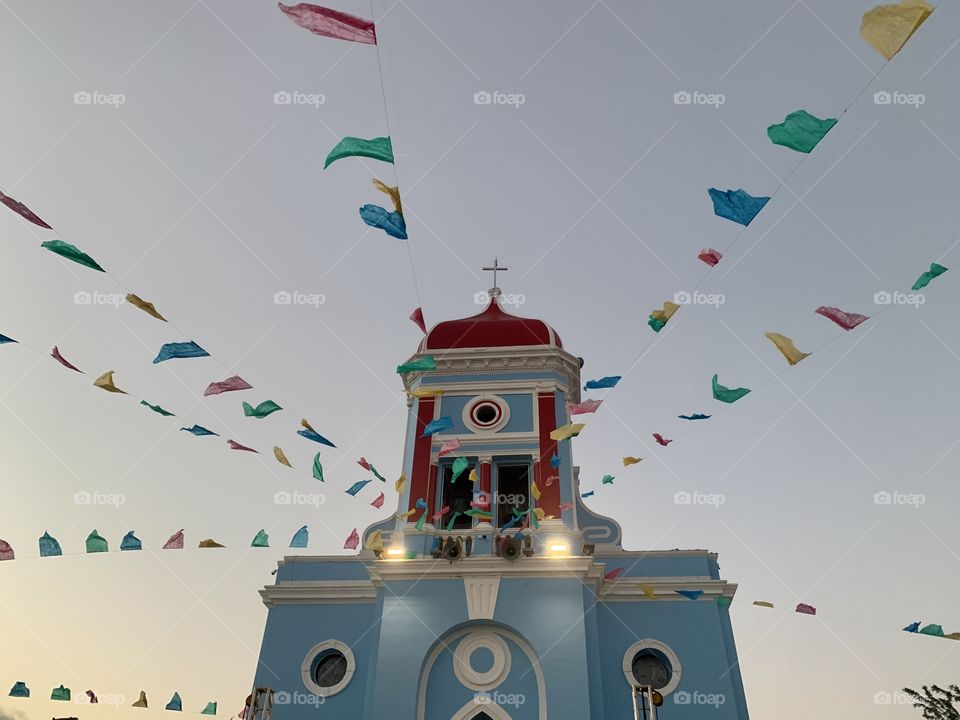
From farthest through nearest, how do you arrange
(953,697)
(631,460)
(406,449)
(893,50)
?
(953,697) < (406,449) < (631,460) < (893,50)

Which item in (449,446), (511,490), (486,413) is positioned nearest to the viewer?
(449,446)

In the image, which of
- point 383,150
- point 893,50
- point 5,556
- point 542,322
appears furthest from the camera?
point 542,322

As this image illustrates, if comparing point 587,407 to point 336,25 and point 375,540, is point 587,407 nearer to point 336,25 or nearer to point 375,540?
point 375,540

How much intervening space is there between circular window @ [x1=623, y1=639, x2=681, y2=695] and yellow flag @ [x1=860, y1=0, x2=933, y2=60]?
13518 mm

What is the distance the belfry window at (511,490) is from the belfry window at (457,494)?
75 centimetres

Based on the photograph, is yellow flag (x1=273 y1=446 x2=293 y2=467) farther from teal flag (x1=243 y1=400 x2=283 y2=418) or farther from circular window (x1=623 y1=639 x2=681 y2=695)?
circular window (x1=623 y1=639 x2=681 y2=695)

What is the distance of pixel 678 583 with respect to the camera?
656 inches

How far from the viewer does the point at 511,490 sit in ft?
57.0

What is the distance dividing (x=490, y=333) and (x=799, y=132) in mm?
12405

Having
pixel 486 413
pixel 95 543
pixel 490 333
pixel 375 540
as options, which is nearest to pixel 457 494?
pixel 486 413

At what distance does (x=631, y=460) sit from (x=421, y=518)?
5.28 meters

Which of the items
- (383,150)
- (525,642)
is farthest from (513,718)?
(383,150)

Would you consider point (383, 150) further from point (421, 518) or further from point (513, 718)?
point (513, 718)

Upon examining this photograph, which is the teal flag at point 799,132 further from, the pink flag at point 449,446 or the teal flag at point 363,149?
the pink flag at point 449,446
